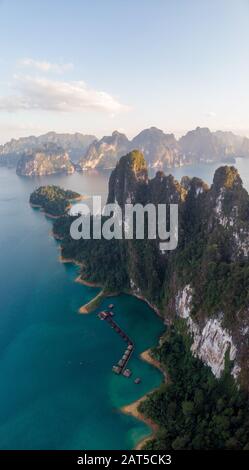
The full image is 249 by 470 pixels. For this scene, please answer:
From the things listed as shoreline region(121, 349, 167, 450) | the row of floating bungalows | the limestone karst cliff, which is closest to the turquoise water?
shoreline region(121, 349, 167, 450)

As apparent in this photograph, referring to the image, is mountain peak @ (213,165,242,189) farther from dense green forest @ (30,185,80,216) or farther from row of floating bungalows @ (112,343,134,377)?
dense green forest @ (30,185,80,216)

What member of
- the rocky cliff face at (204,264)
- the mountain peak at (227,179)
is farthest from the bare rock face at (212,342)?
the mountain peak at (227,179)

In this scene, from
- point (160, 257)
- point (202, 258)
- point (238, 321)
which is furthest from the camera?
point (160, 257)

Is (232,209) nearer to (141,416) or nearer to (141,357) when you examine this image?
(141,357)

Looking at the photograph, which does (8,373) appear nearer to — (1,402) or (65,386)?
(1,402)

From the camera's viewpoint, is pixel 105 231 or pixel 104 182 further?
pixel 104 182
